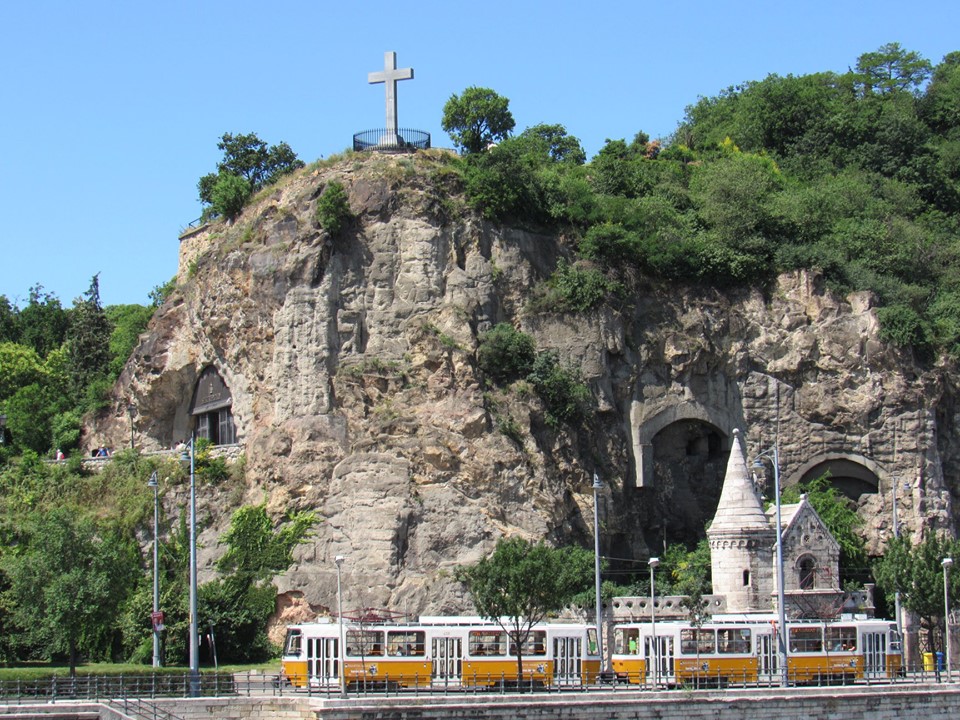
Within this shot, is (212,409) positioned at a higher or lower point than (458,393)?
higher

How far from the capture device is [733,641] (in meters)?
50.8

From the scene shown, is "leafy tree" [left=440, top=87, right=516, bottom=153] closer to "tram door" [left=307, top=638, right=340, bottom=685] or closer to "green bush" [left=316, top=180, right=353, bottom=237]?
"green bush" [left=316, top=180, right=353, bottom=237]

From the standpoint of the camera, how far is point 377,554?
6147cm

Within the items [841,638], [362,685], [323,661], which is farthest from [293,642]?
[841,638]

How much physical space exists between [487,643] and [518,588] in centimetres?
196

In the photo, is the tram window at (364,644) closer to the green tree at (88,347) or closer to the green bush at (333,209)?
the green bush at (333,209)

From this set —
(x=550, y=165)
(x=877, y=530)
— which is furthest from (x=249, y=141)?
(x=877, y=530)

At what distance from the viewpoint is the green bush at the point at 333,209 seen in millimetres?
67625

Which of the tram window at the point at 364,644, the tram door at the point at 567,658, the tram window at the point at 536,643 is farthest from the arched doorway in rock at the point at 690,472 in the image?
the tram window at the point at 364,644

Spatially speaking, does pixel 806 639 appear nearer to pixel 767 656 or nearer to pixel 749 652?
pixel 767 656

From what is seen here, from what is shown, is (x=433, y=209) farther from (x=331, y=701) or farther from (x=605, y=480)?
(x=331, y=701)

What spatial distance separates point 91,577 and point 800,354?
112ft

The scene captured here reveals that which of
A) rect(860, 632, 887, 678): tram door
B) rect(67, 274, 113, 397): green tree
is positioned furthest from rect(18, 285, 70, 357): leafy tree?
rect(860, 632, 887, 678): tram door

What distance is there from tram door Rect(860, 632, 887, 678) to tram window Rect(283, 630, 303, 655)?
18.1 meters
